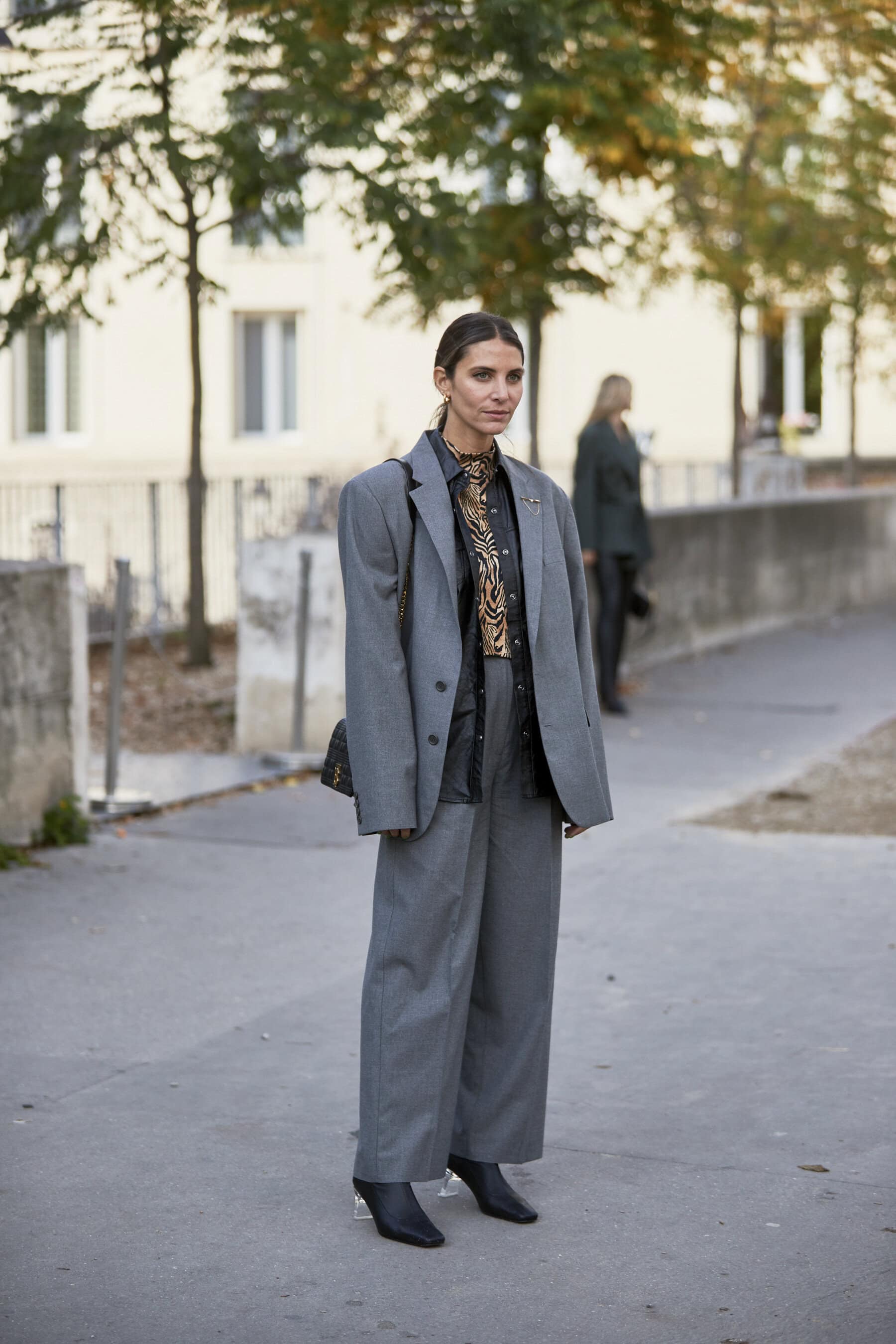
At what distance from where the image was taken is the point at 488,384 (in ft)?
13.1

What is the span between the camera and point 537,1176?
4391 mm

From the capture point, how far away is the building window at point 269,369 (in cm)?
3281

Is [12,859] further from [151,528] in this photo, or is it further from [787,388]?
[787,388]

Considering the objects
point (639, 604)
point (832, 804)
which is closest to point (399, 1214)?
point (832, 804)

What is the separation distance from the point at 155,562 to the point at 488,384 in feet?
34.1

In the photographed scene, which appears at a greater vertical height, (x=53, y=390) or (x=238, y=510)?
(x=53, y=390)

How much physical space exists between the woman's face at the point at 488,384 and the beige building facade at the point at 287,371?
2741cm

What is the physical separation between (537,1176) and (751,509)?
11.4 metres

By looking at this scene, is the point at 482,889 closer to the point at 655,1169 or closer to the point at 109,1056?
the point at 655,1169

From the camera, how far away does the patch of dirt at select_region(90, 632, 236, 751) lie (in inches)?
411

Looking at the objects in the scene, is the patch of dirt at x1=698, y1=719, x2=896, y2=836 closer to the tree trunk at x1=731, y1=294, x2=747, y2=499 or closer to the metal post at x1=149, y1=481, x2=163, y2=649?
the metal post at x1=149, y1=481, x2=163, y2=649

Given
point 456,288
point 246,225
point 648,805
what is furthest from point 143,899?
point 456,288

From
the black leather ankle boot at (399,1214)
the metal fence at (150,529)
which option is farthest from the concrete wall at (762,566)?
the black leather ankle boot at (399,1214)

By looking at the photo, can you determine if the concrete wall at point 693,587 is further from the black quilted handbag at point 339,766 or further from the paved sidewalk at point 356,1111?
the black quilted handbag at point 339,766
